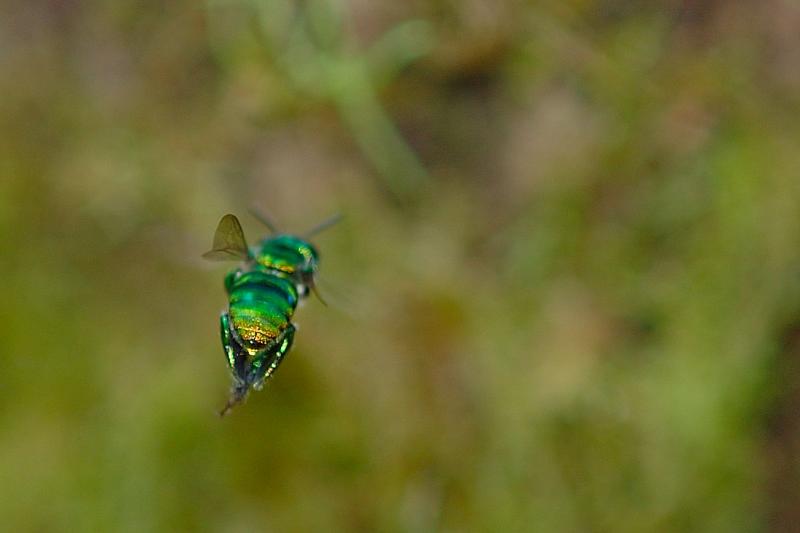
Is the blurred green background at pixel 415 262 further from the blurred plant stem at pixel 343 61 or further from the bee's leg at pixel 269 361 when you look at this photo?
the bee's leg at pixel 269 361

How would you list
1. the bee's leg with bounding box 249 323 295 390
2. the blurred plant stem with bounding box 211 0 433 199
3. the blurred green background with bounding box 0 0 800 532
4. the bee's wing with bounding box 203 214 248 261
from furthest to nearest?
1. the blurred plant stem with bounding box 211 0 433 199
2. the blurred green background with bounding box 0 0 800 532
3. the bee's wing with bounding box 203 214 248 261
4. the bee's leg with bounding box 249 323 295 390

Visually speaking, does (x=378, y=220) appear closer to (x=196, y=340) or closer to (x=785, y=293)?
(x=196, y=340)

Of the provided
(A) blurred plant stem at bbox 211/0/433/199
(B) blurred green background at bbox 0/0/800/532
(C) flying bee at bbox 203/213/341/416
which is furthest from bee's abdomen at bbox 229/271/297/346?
(A) blurred plant stem at bbox 211/0/433/199

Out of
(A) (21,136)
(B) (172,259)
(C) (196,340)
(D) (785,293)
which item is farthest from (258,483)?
(D) (785,293)

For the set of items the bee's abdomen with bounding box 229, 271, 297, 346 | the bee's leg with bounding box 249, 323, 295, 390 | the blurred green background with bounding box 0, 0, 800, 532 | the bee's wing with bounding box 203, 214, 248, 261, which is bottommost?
the bee's leg with bounding box 249, 323, 295, 390

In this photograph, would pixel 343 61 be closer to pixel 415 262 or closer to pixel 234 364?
pixel 415 262

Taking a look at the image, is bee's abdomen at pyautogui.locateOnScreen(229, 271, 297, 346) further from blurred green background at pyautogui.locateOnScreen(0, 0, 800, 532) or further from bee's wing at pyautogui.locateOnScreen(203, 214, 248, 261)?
blurred green background at pyautogui.locateOnScreen(0, 0, 800, 532)
